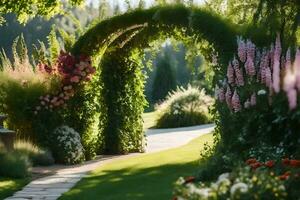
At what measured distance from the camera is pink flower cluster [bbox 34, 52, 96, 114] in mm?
A: 13320

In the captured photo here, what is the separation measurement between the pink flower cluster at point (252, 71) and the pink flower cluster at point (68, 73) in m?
4.81

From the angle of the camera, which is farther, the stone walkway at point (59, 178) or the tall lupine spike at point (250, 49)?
the tall lupine spike at point (250, 49)

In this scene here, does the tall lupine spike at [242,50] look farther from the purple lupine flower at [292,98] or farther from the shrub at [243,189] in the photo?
the shrub at [243,189]

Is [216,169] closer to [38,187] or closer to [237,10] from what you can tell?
[38,187]

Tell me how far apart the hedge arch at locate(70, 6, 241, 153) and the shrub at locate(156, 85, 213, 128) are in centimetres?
926

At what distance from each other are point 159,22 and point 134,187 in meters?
4.29

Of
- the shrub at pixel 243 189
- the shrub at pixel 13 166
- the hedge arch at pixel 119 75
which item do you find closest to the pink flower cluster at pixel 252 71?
the hedge arch at pixel 119 75

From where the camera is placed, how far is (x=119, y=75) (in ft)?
49.6

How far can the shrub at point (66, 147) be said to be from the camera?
12.9 meters

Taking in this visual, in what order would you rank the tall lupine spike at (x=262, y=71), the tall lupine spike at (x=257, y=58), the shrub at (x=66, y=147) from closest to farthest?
the tall lupine spike at (x=262, y=71), the tall lupine spike at (x=257, y=58), the shrub at (x=66, y=147)

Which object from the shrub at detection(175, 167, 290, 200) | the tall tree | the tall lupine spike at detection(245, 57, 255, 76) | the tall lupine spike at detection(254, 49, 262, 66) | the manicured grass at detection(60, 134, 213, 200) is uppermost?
the tall tree

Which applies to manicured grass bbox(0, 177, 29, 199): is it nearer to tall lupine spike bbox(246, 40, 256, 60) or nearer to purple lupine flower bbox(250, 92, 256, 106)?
purple lupine flower bbox(250, 92, 256, 106)

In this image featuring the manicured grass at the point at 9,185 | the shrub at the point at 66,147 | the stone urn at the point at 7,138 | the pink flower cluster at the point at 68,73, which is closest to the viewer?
the manicured grass at the point at 9,185

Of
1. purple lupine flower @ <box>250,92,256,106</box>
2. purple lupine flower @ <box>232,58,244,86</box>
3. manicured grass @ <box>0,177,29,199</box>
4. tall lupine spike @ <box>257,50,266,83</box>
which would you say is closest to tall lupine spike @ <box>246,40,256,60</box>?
tall lupine spike @ <box>257,50,266,83</box>
